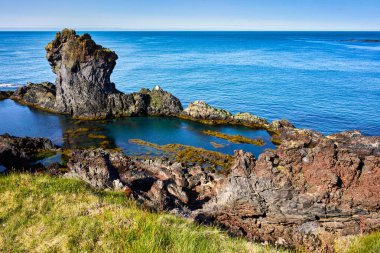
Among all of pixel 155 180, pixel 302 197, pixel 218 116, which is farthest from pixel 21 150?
pixel 302 197

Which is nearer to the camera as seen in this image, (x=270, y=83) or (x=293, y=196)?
(x=293, y=196)

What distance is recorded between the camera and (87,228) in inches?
395

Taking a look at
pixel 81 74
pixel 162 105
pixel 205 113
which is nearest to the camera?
pixel 205 113

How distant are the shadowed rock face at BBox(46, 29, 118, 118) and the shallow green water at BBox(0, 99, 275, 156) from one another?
4138 millimetres

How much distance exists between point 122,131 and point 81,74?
2036cm

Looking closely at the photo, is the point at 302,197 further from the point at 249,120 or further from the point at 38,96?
the point at 38,96

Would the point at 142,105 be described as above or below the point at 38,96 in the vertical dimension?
below

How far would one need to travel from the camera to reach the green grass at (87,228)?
29.5ft

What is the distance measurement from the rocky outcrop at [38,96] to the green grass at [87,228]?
2685 inches

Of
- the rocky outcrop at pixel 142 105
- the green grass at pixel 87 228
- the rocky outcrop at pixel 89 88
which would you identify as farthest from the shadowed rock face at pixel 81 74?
the green grass at pixel 87 228

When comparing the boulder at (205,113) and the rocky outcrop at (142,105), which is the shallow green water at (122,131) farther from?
the boulder at (205,113)

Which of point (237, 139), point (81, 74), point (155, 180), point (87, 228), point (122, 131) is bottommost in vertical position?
point (122, 131)

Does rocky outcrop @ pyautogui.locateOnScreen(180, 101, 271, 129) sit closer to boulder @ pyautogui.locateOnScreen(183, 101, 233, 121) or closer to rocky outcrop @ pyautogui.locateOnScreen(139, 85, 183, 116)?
boulder @ pyautogui.locateOnScreen(183, 101, 233, 121)

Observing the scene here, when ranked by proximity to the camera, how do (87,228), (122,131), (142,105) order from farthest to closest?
1. (142,105)
2. (122,131)
3. (87,228)
